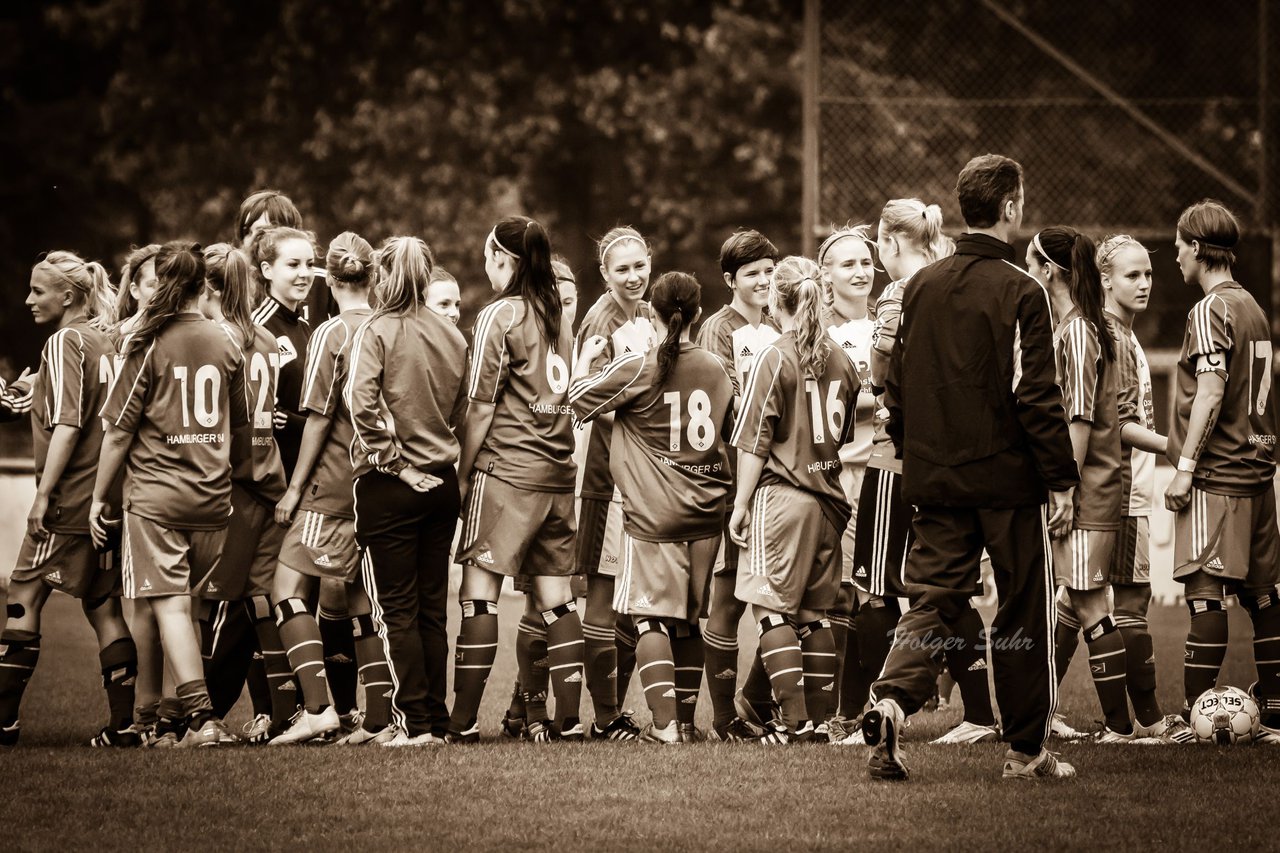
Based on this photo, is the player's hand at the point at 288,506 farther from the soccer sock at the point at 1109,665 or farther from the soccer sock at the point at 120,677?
the soccer sock at the point at 1109,665

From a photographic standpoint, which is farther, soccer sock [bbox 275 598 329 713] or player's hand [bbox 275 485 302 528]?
player's hand [bbox 275 485 302 528]

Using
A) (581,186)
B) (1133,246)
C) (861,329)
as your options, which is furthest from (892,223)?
(581,186)

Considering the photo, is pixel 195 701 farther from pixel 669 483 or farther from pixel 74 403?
pixel 669 483

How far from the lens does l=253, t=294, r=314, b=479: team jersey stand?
786cm

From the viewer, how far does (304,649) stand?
288 inches

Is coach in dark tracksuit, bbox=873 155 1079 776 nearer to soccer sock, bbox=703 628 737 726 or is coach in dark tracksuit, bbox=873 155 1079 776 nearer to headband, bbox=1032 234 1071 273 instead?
headband, bbox=1032 234 1071 273

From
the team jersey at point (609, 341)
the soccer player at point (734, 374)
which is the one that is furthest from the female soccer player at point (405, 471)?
the soccer player at point (734, 374)

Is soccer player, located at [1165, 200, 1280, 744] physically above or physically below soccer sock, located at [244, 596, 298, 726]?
above

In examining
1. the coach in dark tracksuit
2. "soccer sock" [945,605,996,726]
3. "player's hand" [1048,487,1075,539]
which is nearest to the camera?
the coach in dark tracksuit

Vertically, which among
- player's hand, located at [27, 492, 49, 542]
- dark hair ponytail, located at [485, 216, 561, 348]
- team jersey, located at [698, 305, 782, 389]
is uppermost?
dark hair ponytail, located at [485, 216, 561, 348]

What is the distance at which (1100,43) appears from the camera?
56.7 feet

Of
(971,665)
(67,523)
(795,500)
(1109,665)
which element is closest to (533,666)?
(795,500)

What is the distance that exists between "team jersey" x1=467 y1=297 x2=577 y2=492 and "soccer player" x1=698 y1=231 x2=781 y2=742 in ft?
2.85

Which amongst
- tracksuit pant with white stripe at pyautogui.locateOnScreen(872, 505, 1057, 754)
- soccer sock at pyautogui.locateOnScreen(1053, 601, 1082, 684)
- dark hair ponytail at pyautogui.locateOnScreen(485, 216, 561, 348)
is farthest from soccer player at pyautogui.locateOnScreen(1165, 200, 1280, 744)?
dark hair ponytail at pyautogui.locateOnScreen(485, 216, 561, 348)
